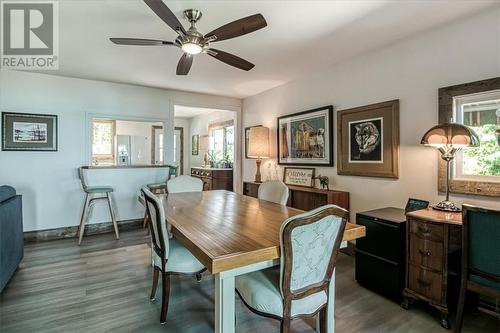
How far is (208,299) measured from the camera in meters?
2.33

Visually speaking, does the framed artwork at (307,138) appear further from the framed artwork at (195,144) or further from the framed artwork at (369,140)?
the framed artwork at (195,144)

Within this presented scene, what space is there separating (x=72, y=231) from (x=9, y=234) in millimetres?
1779

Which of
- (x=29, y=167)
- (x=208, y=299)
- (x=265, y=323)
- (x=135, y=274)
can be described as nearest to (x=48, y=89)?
(x=29, y=167)

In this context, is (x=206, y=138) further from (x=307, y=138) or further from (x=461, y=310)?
(x=461, y=310)

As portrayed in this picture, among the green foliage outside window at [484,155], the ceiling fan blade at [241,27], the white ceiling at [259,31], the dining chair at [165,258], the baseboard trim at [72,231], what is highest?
the white ceiling at [259,31]

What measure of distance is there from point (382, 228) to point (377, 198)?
0.79 metres

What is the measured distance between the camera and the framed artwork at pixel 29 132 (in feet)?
12.2

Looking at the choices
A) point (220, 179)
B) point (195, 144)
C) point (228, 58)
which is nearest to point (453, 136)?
point (228, 58)

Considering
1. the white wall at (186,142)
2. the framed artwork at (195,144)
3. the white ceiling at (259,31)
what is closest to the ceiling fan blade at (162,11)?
the white ceiling at (259,31)

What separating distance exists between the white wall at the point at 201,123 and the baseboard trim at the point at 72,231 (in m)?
3.28

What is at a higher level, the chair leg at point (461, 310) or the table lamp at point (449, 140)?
the table lamp at point (449, 140)

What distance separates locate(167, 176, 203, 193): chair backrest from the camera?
10.9 ft

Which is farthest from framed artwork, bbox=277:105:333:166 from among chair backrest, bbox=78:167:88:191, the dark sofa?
the dark sofa

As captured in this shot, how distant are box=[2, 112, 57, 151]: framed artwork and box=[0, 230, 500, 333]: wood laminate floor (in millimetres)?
1694
